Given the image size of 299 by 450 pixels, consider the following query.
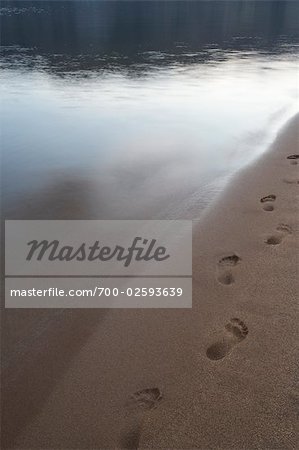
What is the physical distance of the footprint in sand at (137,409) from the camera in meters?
3.13

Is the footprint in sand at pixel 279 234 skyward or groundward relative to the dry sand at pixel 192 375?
skyward

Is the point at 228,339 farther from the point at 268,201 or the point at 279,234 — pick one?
the point at 268,201

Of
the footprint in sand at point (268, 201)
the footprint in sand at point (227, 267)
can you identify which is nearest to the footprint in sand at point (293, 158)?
the footprint in sand at point (268, 201)

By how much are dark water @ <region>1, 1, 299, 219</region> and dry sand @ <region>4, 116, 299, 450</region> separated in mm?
1915

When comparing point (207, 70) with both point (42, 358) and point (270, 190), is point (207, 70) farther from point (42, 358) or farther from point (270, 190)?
point (42, 358)

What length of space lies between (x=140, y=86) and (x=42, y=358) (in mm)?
12812

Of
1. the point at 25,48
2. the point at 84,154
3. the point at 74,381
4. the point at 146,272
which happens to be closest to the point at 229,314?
the point at 146,272

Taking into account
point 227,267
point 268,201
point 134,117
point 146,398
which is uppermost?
point 134,117

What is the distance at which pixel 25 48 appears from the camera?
928 inches

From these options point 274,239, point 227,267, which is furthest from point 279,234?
point 227,267

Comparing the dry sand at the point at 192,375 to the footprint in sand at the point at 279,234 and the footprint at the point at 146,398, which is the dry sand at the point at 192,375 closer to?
the footprint at the point at 146,398

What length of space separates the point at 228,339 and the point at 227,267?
1214 mm

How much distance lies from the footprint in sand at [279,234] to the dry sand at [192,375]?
0.85ft

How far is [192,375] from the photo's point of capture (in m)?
3.61
